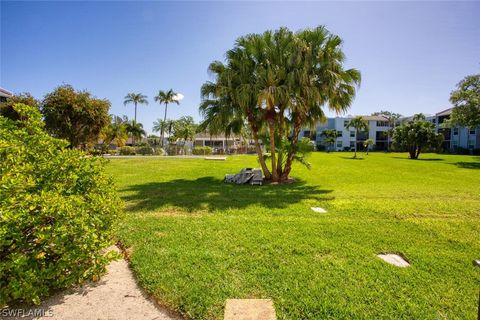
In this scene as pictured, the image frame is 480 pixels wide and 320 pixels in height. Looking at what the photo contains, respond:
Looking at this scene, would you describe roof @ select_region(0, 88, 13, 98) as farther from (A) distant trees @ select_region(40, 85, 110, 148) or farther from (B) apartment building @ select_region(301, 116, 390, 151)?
(B) apartment building @ select_region(301, 116, 390, 151)

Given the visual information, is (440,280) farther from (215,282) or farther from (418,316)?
(215,282)

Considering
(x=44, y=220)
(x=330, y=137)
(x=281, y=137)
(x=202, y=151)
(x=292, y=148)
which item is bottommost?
(x=202, y=151)

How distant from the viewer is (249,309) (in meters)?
2.85

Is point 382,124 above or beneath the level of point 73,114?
above

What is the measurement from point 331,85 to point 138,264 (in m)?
10.4

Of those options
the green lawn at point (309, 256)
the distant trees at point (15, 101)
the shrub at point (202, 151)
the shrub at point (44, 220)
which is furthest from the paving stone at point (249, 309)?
the shrub at point (202, 151)

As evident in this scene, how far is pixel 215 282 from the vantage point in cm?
336

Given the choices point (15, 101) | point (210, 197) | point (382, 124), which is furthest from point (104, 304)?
point (382, 124)

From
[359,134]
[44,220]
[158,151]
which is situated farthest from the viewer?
[359,134]

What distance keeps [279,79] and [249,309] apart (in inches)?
384

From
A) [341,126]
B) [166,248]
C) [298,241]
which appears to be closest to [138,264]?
[166,248]

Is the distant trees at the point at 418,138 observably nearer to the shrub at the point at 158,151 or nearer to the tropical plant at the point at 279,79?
the tropical plant at the point at 279,79

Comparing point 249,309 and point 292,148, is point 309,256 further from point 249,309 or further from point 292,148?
point 292,148

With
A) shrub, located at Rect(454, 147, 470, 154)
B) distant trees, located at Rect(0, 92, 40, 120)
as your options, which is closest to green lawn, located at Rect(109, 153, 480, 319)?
distant trees, located at Rect(0, 92, 40, 120)
